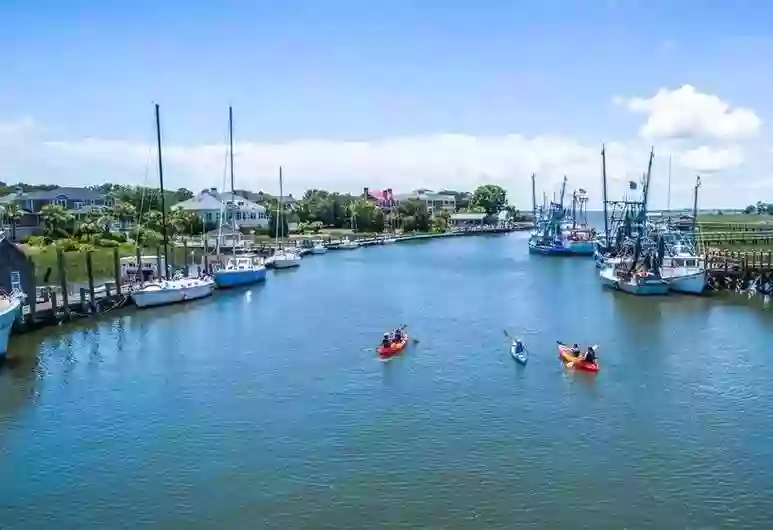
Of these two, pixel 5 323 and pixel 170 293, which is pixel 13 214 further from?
pixel 5 323

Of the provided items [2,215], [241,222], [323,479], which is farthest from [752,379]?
[241,222]

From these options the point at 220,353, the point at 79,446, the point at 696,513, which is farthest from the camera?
the point at 220,353

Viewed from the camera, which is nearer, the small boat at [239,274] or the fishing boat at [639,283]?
the fishing boat at [639,283]

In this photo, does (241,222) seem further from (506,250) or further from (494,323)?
(494,323)

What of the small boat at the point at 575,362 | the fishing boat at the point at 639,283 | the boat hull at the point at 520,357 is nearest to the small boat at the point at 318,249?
the fishing boat at the point at 639,283

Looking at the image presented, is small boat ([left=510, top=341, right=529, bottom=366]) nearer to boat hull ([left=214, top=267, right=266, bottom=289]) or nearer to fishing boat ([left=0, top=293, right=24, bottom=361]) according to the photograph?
fishing boat ([left=0, top=293, right=24, bottom=361])

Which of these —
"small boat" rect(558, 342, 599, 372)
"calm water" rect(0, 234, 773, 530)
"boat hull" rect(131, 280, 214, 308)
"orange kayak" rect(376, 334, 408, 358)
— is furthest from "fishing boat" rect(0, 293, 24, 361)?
"small boat" rect(558, 342, 599, 372)

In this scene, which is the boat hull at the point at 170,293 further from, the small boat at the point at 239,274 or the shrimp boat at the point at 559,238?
the shrimp boat at the point at 559,238
